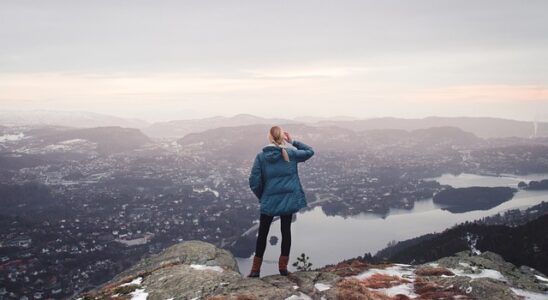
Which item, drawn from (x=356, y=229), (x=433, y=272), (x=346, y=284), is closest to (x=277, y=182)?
(x=346, y=284)

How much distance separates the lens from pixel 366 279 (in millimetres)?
10625

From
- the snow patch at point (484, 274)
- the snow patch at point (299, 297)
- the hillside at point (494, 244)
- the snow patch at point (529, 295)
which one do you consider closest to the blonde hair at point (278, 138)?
the snow patch at point (299, 297)

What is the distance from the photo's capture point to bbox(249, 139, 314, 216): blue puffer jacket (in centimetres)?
917

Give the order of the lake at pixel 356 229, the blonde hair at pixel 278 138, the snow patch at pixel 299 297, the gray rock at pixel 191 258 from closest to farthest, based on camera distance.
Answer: the snow patch at pixel 299 297 < the blonde hair at pixel 278 138 < the gray rock at pixel 191 258 < the lake at pixel 356 229

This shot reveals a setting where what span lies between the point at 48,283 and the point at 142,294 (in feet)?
290

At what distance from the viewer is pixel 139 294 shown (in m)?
9.90

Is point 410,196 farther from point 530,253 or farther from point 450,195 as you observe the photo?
point 530,253

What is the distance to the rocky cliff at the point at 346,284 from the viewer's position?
30.0ft

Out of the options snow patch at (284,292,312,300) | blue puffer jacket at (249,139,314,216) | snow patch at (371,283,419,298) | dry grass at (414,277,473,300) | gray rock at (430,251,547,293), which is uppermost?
blue puffer jacket at (249,139,314,216)

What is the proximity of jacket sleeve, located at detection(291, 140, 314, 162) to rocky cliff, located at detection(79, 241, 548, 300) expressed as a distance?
3.07 m

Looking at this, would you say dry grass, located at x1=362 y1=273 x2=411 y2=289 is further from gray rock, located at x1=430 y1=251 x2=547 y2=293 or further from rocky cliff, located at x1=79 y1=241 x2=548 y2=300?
gray rock, located at x1=430 y1=251 x2=547 y2=293

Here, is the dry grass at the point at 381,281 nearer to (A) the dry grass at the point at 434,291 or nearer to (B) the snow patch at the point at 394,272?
(B) the snow patch at the point at 394,272

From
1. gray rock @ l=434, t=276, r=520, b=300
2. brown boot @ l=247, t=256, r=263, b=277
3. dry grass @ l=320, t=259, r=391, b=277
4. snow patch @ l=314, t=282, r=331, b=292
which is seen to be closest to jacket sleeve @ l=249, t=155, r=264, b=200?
brown boot @ l=247, t=256, r=263, b=277

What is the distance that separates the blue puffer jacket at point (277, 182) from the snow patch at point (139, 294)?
3.67 metres
